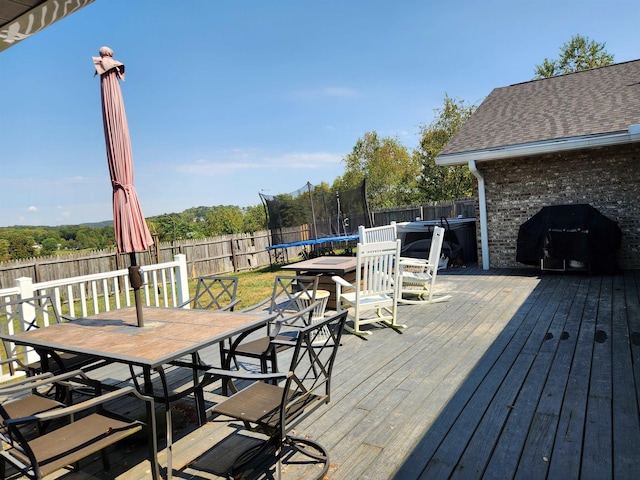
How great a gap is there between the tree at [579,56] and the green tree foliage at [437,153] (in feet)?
25.2

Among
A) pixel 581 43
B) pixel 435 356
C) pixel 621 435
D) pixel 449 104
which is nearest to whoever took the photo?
pixel 621 435

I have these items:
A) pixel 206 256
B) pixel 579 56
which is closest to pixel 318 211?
pixel 206 256

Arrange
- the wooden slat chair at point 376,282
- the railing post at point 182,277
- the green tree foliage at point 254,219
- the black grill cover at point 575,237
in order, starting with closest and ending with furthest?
the wooden slat chair at point 376,282, the railing post at point 182,277, the black grill cover at point 575,237, the green tree foliage at point 254,219

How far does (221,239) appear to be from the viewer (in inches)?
584

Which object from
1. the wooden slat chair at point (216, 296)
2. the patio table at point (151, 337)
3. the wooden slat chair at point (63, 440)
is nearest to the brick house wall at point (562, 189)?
the wooden slat chair at point (216, 296)

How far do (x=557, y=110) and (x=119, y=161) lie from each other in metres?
9.37

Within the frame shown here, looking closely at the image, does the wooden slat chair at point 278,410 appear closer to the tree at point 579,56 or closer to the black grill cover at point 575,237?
the black grill cover at point 575,237

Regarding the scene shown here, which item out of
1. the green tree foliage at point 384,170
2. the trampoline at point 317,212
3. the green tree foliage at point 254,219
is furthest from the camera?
the green tree foliage at point 254,219

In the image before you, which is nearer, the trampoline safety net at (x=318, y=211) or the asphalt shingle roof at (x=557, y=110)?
the asphalt shingle roof at (x=557, y=110)

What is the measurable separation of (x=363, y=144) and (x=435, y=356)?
22.3m

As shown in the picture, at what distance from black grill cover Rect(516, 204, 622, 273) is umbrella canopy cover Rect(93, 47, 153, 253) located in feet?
23.4

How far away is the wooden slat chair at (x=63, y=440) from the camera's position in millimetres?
1698

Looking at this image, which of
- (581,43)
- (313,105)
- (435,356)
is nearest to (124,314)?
(435,356)

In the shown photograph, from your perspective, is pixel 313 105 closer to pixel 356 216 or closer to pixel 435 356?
pixel 356 216
